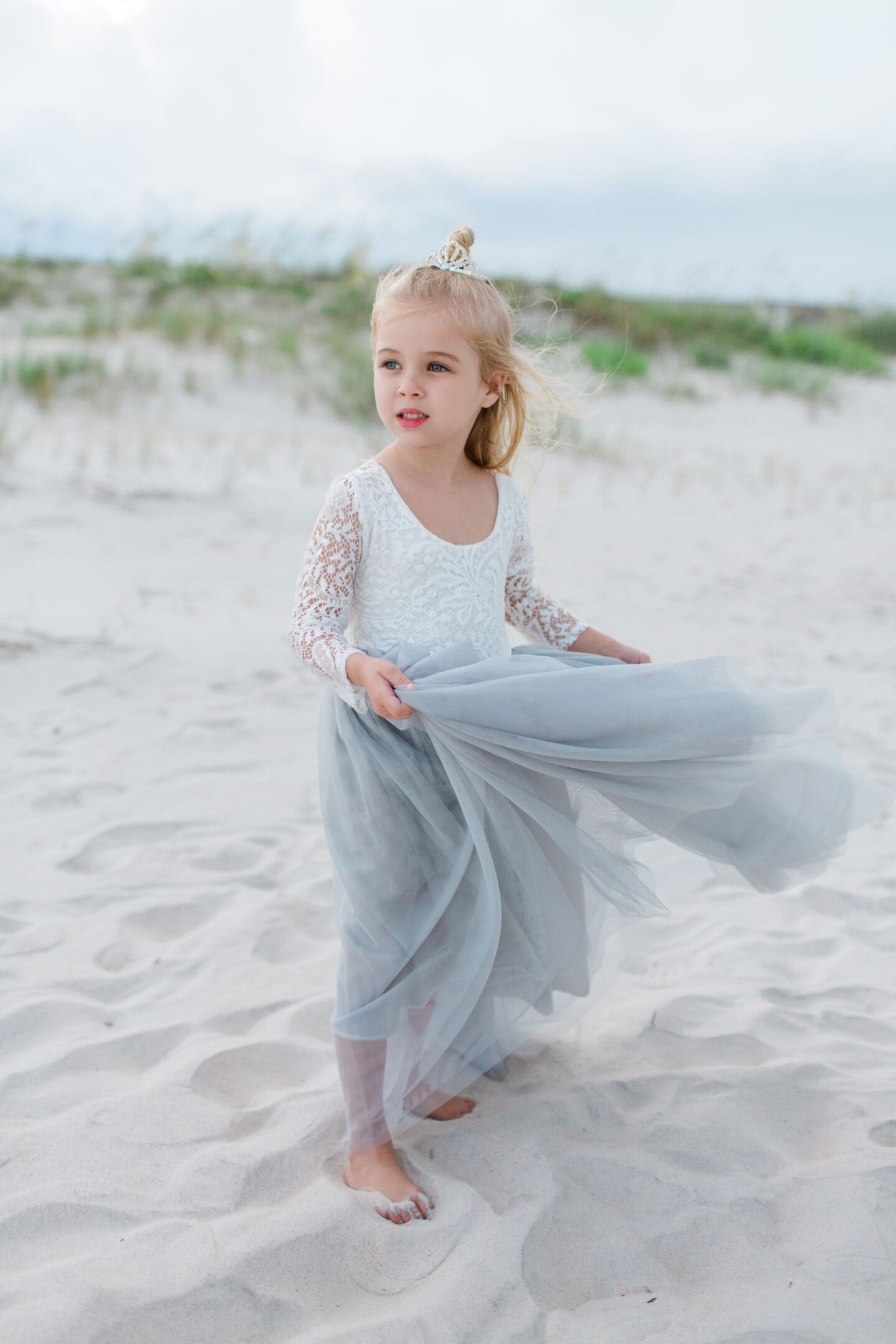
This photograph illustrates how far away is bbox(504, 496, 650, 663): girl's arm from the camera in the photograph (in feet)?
7.38

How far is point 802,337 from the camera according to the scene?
1444 centimetres

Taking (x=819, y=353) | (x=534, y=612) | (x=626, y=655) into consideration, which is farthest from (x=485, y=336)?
(x=819, y=353)

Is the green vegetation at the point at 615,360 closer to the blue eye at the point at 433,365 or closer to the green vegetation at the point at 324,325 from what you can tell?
the green vegetation at the point at 324,325

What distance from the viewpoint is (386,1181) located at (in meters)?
1.89

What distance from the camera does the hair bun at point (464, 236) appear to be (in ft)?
6.45

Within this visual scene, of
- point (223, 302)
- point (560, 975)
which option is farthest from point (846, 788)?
point (223, 302)

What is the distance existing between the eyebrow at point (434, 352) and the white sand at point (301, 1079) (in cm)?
84

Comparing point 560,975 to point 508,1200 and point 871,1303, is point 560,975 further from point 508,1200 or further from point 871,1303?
point 871,1303

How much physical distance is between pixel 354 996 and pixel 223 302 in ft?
36.1

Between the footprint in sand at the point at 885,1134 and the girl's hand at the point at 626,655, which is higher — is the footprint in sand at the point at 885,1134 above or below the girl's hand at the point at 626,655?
below

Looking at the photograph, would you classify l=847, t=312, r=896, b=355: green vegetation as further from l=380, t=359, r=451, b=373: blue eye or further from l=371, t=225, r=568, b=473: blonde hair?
l=380, t=359, r=451, b=373: blue eye

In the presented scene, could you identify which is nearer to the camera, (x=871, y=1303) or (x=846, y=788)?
(x=871, y=1303)

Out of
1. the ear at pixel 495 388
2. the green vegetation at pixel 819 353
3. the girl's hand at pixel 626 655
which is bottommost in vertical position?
the girl's hand at pixel 626 655

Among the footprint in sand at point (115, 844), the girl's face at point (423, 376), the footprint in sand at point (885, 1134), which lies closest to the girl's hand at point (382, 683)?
the girl's face at point (423, 376)
